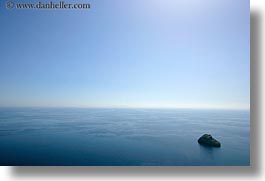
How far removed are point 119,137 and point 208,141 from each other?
2.07 ft

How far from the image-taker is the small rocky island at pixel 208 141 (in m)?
2.25

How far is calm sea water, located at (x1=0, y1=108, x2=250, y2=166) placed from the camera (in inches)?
88.9

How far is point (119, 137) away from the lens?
7.57 feet

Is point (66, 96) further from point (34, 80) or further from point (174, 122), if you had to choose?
point (174, 122)

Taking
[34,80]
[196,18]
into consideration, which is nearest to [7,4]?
[34,80]

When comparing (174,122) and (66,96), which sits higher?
(66,96)

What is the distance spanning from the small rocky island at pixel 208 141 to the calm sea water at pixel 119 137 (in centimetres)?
3

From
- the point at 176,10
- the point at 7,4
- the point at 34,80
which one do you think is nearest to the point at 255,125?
the point at 176,10

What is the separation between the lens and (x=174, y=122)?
231 centimetres

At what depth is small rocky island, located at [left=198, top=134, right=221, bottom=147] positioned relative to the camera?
2.25 meters

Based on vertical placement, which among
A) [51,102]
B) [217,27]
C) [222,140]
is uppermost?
[217,27]

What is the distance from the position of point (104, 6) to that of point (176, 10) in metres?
0.51

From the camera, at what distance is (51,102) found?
7.82ft

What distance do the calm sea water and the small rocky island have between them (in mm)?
30
